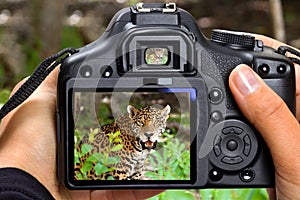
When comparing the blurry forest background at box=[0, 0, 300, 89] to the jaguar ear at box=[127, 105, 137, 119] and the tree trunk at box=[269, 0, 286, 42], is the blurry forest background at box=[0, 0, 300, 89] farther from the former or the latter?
the jaguar ear at box=[127, 105, 137, 119]

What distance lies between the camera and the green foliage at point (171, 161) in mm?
745

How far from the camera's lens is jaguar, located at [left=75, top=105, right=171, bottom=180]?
2.38ft

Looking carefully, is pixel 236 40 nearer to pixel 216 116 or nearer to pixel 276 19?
pixel 216 116

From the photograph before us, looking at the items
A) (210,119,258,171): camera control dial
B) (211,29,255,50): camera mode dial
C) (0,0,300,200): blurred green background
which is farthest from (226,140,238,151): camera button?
(0,0,300,200): blurred green background

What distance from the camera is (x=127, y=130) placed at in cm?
74

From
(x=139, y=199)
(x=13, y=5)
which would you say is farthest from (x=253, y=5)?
(x=139, y=199)

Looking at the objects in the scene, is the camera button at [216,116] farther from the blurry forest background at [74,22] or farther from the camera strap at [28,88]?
the blurry forest background at [74,22]

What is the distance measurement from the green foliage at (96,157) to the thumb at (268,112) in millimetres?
142

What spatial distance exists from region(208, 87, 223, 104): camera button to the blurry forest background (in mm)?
1523

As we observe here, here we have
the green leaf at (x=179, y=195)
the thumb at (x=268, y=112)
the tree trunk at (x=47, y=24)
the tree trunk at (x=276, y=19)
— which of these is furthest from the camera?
the tree trunk at (x=276, y=19)

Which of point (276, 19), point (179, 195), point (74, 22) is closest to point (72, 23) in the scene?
point (74, 22)

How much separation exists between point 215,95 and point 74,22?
2.44 m

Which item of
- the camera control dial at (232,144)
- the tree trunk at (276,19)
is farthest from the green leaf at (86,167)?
the tree trunk at (276,19)

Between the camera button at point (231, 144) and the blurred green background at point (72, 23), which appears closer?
the camera button at point (231, 144)
